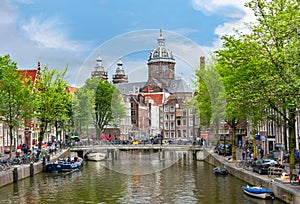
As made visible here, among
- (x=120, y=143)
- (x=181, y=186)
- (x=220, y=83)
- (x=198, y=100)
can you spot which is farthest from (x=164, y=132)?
(x=181, y=186)

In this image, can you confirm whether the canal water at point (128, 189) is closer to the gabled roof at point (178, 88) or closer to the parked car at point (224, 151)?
the parked car at point (224, 151)

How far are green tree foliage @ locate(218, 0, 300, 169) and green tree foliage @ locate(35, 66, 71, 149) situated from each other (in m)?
31.1

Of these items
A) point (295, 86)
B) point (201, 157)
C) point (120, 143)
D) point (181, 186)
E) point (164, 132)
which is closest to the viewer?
point (295, 86)

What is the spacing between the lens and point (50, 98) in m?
60.5

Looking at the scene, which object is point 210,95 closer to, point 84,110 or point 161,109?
point 84,110

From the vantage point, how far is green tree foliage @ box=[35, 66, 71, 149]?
6055 centimetres

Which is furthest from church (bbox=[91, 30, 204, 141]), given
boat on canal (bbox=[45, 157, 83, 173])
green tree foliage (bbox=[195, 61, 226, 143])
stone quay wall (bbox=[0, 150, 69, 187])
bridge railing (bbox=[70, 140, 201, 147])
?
stone quay wall (bbox=[0, 150, 69, 187])

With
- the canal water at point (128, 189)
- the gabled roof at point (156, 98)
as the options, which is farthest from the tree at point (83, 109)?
the canal water at point (128, 189)

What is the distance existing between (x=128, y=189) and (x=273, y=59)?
16641 mm

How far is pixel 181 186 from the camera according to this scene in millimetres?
40625

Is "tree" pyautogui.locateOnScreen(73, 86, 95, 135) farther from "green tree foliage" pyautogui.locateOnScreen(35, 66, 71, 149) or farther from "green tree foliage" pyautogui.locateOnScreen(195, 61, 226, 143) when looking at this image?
"green tree foliage" pyautogui.locateOnScreen(195, 61, 226, 143)

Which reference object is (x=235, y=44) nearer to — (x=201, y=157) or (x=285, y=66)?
(x=285, y=66)

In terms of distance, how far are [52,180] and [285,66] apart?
1032 inches

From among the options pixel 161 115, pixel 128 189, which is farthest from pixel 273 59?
pixel 161 115
